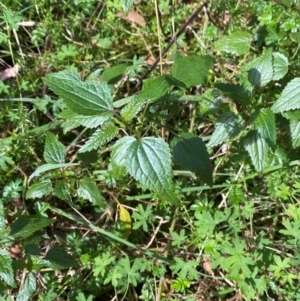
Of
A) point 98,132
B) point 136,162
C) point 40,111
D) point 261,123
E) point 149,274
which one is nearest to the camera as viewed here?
point 136,162

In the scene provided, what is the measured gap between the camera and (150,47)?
285cm

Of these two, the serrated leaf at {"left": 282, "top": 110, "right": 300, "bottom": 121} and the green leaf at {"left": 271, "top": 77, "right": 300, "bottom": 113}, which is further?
the serrated leaf at {"left": 282, "top": 110, "right": 300, "bottom": 121}

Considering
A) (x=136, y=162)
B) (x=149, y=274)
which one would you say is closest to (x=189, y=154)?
(x=136, y=162)

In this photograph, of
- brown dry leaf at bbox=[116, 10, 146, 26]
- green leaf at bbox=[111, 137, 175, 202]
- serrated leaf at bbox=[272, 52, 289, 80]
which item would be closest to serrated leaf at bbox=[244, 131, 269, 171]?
serrated leaf at bbox=[272, 52, 289, 80]

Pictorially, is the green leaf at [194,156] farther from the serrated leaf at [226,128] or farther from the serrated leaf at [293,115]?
the serrated leaf at [293,115]

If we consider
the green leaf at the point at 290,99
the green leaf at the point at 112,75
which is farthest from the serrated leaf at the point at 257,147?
the green leaf at the point at 112,75

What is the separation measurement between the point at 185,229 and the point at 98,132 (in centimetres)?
93

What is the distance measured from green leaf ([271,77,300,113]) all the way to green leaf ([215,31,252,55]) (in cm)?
41

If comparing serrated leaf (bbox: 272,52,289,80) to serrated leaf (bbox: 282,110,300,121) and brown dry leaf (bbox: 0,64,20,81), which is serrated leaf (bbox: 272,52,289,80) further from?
brown dry leaf (bbox: 0,64,20,81)

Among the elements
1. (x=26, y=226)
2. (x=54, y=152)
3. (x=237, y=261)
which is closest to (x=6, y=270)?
(x=26, y=226)

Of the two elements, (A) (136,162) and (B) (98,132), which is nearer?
(A) (136,162)

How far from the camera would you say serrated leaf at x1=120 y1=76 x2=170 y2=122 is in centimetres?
167

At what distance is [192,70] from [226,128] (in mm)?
315

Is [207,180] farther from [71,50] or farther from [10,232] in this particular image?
[71,50]
